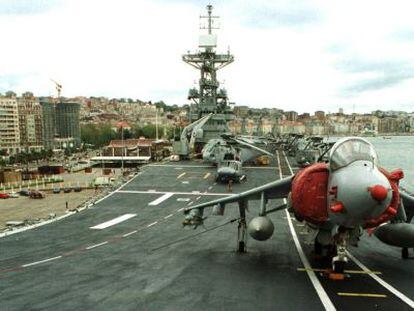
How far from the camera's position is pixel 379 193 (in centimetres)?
1034

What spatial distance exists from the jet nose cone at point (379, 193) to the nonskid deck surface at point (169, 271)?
3080mm

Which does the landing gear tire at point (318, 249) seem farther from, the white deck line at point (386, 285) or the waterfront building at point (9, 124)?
the waterfront building at point (9, 124)

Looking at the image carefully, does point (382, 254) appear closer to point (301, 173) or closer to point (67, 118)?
point (301, 173)

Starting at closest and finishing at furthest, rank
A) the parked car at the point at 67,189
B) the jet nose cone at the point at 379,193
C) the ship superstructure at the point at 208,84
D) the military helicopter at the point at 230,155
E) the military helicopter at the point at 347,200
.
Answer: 1. the jet nose cone at the point at 379,193
2. the military helicopter at the point at 347,200
3. the military helicopter at the point at 230,155
4. the parked car at the point at 67,189
5. the ship superstructure at the point at 208,84

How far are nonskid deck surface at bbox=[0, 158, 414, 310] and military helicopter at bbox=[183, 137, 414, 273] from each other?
142 cm

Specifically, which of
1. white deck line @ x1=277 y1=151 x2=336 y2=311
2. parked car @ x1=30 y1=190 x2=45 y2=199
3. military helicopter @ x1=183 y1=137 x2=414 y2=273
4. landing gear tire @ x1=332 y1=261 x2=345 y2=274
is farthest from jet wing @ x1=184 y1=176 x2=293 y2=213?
parked car @ x1=30 y1=190 x2=45 y2=199

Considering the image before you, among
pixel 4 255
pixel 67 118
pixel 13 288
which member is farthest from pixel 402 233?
pixel 67 118

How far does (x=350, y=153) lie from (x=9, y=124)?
566 feet

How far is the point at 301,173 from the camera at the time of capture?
13328mm

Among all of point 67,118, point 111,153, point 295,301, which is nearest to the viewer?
point 295,301

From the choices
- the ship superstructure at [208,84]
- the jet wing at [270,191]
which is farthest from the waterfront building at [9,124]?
the jet wing at [270,191]

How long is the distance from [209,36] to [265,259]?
199 feet

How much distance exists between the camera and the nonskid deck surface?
1152 centimetres

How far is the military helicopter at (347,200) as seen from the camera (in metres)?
10.7
